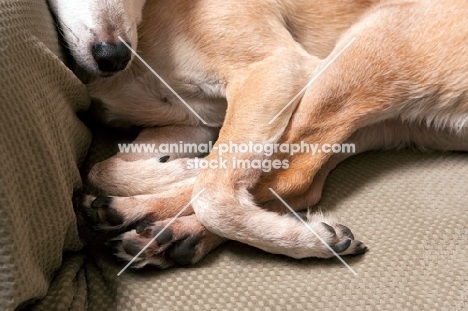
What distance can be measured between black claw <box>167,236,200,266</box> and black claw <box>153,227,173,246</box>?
27 mm

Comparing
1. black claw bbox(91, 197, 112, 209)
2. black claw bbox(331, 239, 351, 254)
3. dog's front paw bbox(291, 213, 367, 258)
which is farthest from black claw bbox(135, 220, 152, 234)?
black claw bbox(331, 239, 351, 254)

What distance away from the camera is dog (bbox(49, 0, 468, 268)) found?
1452 millimetres

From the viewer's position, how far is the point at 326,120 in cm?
164

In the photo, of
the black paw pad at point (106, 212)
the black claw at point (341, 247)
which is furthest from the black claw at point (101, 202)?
the black claw at point (341, 247)

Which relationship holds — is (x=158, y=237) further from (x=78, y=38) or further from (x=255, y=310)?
(x=78, y=38)

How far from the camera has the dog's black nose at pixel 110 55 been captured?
1.47m

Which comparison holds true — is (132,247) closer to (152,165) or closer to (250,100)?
(152,165)

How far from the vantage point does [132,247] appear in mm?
1357

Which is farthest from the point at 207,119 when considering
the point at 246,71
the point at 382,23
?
the point at 382,23

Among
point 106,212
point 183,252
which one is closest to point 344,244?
point 183,252

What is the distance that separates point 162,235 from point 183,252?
7 centimetres

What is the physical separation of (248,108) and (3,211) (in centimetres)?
80

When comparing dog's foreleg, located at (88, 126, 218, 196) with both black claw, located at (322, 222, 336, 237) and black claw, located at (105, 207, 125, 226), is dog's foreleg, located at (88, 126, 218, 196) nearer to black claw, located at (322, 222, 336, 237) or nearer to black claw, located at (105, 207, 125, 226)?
black claw, located at (105, 207, 125, 226)

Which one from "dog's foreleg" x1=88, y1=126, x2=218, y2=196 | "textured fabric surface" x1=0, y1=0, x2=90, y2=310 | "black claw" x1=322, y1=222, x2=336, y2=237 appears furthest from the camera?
"dog's foreleg" x1=88, y1=126, x2=218, y2=196
